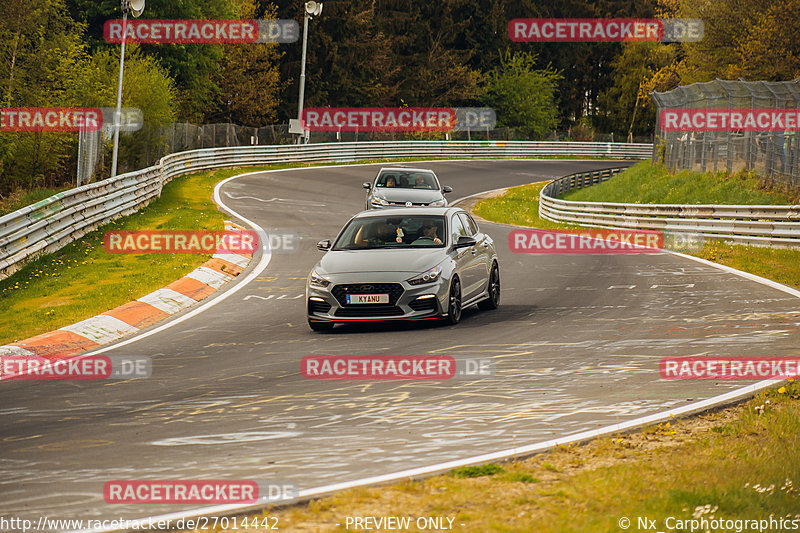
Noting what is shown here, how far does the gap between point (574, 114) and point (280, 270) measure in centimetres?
10117

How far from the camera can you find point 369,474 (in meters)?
6.15

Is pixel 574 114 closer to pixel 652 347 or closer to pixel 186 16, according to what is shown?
pixel 186 16

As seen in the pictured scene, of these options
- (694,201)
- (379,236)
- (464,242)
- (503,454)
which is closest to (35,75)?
(694,201)

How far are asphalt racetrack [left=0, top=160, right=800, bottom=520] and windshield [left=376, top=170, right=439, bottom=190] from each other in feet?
33.3

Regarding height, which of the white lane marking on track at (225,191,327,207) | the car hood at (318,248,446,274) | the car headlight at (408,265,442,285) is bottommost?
the white lane marking on track at (225,191,327,207)

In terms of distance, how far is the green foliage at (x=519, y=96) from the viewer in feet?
308

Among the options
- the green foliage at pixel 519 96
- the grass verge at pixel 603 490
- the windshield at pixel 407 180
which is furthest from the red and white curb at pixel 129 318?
the green foliage at pixel 519 96

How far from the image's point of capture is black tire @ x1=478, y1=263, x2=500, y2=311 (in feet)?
46.7

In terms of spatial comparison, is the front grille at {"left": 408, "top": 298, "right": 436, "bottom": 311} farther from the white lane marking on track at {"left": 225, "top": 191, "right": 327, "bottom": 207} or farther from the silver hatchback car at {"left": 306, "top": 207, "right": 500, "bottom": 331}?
the white lane marking on track at {"left": 225, "top": 191, "right": 327, "bottom": 207}

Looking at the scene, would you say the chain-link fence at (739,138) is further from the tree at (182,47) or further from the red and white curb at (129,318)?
the tree at (182,47)

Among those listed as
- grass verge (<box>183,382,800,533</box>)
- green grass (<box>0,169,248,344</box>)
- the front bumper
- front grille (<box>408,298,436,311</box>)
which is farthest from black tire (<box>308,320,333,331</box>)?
grass verge (<box>183,382,800,533</box>)

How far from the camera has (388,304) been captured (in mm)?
12133

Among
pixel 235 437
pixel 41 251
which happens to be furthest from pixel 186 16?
pixel 235 437

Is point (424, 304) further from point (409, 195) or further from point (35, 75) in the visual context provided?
point (35, 75)
